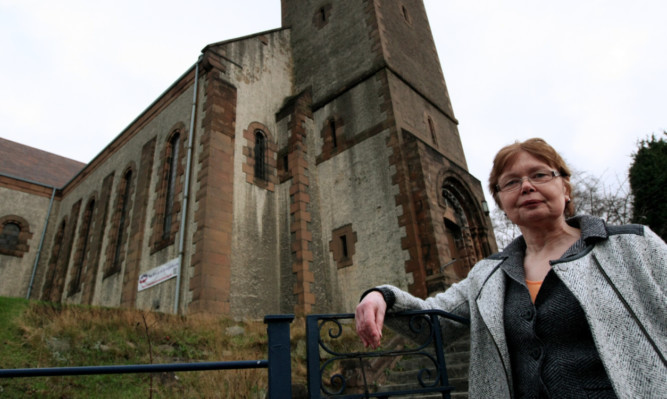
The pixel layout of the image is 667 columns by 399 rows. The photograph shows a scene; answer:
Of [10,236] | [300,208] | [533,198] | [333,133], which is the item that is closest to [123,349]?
[533,198]

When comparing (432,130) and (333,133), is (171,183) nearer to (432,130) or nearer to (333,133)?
(333,133)

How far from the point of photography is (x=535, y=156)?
204 centimetres

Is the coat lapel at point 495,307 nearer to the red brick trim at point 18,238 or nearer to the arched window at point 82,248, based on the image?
the arched window at point 82,248

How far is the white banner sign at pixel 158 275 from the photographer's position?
10.3 metres

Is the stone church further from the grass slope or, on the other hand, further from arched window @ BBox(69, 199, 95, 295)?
the grass slope

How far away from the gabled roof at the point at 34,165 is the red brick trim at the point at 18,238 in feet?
7.84

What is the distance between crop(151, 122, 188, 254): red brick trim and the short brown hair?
10.2m

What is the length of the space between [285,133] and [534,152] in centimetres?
1164

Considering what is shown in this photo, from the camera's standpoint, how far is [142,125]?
607 inches

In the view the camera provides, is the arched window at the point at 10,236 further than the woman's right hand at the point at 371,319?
Yes

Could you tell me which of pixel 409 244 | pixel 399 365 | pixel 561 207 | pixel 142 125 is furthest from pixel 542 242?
pixel 142 125

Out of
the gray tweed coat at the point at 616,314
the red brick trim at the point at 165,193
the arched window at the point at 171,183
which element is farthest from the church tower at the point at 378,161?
the gray tweed coat at the point at 616,314

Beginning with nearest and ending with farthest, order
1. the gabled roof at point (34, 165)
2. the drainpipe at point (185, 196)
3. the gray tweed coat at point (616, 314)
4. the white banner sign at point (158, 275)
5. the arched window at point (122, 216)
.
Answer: the gray tweed coat at point (616, 314)
the drainpipe at point (185, 196)
the white banner sign at point (158, 275)
the arched window at point (122, 216)
the gabled roof at point (34, 165)

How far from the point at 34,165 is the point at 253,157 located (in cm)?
2014
